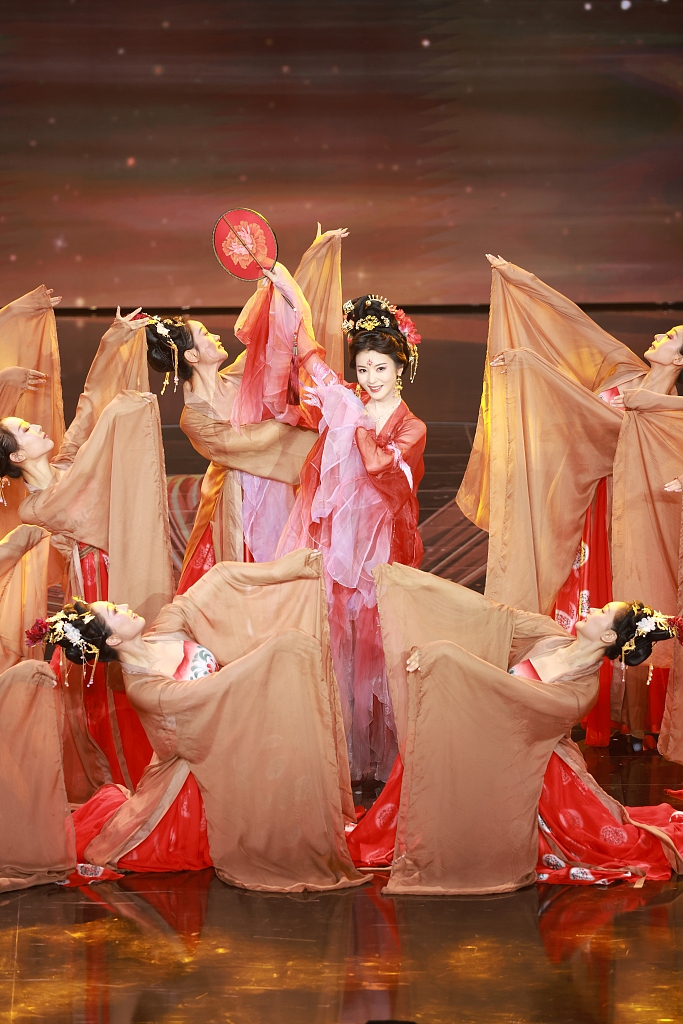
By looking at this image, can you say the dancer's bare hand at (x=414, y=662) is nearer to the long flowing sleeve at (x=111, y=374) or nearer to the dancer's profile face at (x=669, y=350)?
the long flowing sleeve at (x=111, y=374)

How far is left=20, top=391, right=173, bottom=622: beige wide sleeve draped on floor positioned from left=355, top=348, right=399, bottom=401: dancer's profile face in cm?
71

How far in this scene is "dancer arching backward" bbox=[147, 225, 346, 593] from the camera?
4543mm

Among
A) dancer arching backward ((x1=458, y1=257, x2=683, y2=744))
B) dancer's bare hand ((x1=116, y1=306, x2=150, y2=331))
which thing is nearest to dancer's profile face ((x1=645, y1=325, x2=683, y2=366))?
dancer arching backward ((x1=458, y1=257, x2=683, y2=744))

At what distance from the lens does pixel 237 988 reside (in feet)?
9.42

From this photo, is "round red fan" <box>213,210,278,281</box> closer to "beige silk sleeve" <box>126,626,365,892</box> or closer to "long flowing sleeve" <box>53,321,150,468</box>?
"long flowing sleeve" <box>53,321,150,468</box>

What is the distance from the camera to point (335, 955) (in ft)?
9.91

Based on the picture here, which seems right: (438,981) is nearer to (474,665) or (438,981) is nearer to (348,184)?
(474,665)

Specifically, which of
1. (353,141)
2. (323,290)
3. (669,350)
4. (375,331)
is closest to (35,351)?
(323,290)

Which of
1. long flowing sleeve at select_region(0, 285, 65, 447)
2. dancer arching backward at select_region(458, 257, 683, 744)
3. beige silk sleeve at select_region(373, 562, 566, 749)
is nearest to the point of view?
beige silk sleeve at select_region(373, 562, 566, 749)

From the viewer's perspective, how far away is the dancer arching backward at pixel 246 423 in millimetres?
4543

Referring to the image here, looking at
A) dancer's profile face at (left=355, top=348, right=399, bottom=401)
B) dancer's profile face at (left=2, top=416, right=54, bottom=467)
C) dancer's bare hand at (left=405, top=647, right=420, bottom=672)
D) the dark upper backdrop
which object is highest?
the dark upper backdrop

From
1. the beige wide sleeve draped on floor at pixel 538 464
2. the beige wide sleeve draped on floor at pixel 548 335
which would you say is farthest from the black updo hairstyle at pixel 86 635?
the beige wide sleeve draped on floor at pixel 548 335

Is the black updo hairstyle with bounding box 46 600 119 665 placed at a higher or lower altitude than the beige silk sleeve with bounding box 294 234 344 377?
lower

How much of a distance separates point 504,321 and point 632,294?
5.60 meters
